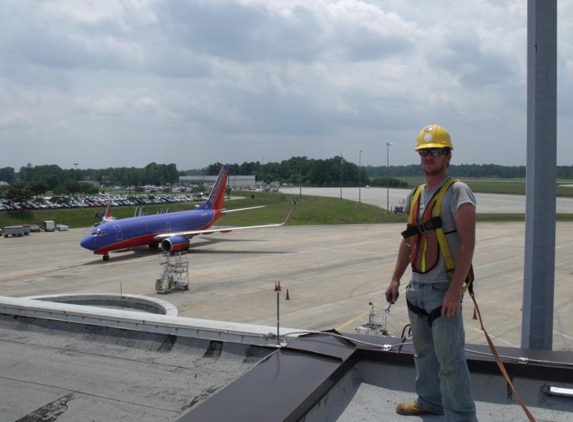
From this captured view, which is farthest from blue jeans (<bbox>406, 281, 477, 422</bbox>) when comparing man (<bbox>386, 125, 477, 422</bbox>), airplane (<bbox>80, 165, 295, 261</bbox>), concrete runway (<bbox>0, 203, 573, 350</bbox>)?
airplane (<bbox>80, 165, 295, 261</bbox>)

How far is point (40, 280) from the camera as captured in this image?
29.8 m

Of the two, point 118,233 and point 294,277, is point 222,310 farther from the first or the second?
point 118,233

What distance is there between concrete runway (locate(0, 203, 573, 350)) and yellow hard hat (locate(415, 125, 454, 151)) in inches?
540

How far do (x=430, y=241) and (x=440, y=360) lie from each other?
92 cm


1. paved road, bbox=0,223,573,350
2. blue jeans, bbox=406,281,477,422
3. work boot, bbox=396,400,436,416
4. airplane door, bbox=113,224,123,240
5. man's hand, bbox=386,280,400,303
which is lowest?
paved road, bbox=0,223,573,350

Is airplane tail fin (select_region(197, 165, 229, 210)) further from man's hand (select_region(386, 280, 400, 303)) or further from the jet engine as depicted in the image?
man's hand (select_region(386, 280, 400, 303))

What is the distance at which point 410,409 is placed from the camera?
13.5 feet

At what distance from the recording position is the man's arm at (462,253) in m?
3.66

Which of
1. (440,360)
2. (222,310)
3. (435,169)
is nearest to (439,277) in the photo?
(440,360)

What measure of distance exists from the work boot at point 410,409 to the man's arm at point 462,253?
923mm

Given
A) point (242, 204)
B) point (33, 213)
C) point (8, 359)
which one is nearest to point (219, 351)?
point (8, 359)

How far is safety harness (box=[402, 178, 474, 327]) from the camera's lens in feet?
12.6

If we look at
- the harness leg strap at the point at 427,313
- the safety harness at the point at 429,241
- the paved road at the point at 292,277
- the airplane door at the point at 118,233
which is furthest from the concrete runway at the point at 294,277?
the safety harness at the point at 429,241

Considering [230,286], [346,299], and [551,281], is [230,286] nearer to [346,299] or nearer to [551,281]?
[346,299]
